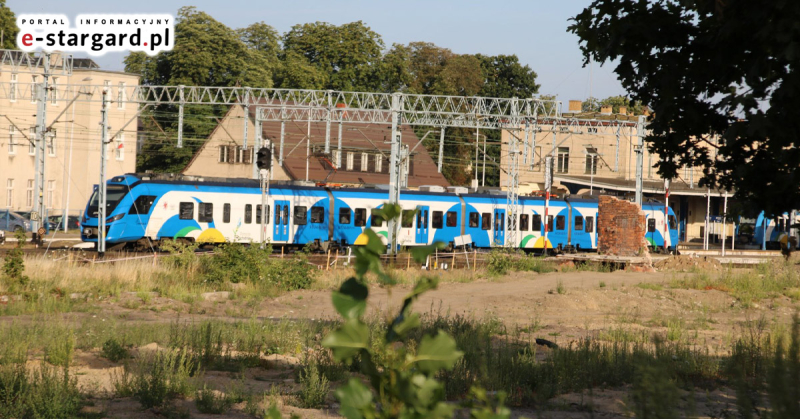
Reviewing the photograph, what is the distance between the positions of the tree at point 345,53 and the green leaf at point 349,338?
70.8m

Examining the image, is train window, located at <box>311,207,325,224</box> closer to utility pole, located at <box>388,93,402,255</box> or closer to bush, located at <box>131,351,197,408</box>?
utility pole, located at <box>388,93,402,255</box>

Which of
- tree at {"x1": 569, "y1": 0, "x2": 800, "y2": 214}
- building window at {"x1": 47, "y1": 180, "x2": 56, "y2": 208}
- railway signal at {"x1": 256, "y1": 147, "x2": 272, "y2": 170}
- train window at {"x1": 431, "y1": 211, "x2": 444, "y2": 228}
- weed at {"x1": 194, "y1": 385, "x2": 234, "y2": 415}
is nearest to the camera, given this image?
tree at {"x1": 569, "y1": 0, "x2": 800, "y2": 214}

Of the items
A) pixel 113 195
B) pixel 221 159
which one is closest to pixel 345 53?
pixel 221 159

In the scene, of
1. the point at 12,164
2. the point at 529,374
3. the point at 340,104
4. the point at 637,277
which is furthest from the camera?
the point at 12,164

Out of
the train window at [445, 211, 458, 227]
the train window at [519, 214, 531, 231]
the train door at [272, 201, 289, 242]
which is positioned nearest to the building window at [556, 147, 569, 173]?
the train window at [519, 214, 531, 231]

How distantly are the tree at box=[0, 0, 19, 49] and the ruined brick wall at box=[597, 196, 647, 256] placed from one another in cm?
4894

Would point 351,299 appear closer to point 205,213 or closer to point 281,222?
point 205,213

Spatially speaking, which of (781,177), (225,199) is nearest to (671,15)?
(781,177)

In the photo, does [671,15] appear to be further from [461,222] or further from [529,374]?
[461,222]

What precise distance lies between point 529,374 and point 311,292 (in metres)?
13.6

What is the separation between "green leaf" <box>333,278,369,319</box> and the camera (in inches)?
100

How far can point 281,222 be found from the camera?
112ft

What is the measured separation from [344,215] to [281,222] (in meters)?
2.90

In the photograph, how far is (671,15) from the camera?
27.6ft
